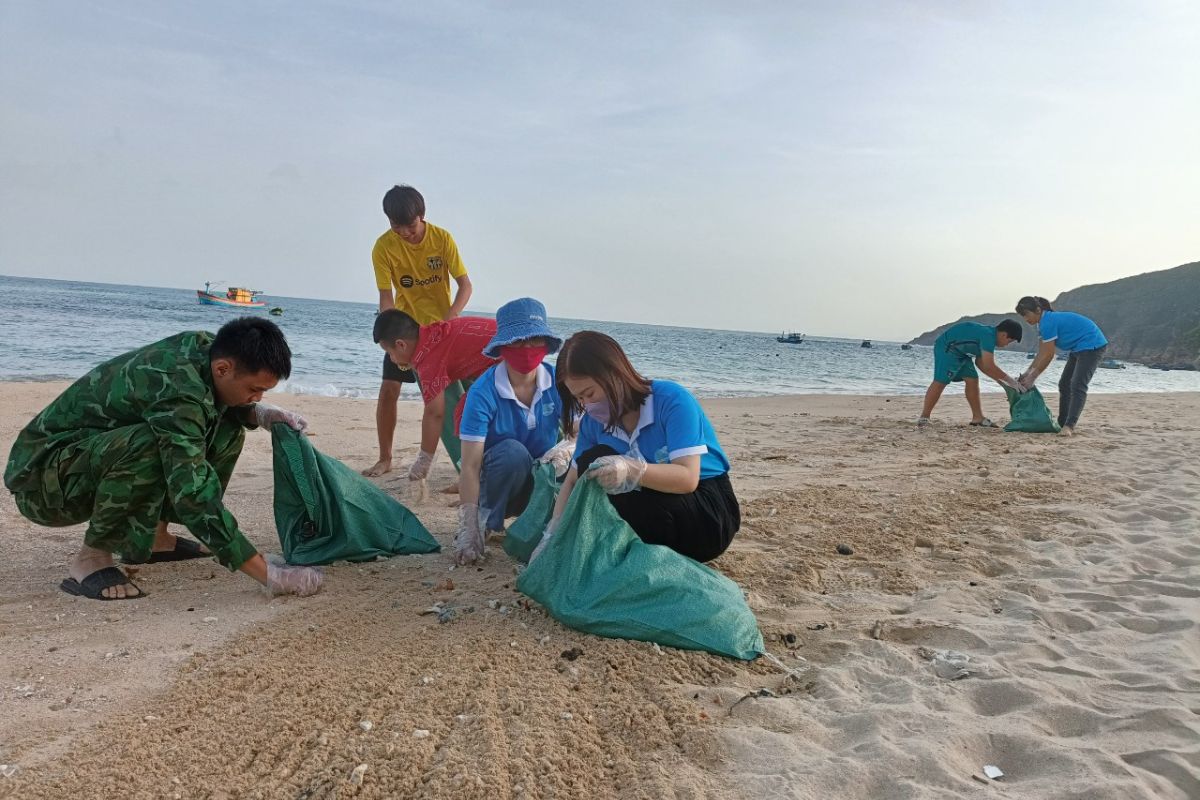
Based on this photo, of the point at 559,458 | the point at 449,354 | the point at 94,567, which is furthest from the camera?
the point at 449,354

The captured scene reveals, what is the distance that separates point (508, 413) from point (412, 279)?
177 centimetres

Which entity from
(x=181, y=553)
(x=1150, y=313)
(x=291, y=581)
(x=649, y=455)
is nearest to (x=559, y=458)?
(x=649, y=455)

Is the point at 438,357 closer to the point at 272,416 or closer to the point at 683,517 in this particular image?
the point at 272,416

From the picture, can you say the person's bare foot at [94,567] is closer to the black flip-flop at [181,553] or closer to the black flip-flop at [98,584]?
the black flip-flop at [98,584]

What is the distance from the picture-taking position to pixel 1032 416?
7.38 m

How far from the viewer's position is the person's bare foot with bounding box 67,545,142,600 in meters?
2.60

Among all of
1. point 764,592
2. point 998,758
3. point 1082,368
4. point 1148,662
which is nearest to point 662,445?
point 764,592

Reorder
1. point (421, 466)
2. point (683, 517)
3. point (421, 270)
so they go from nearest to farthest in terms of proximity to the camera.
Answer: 1. point (683, 517)
2. point (421, 466)
3. point (421, 270)

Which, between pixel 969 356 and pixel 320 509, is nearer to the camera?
pixel 320 509

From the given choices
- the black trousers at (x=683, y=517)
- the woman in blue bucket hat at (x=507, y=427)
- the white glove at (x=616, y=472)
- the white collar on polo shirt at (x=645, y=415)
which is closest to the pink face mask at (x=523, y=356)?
the woman in blue bucket hat at (x=507, y=427)

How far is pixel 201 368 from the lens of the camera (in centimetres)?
252

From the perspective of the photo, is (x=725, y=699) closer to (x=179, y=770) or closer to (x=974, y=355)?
(x=179, y=770)

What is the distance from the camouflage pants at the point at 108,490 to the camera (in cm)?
247

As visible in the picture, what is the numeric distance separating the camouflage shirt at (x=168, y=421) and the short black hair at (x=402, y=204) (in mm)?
1918
